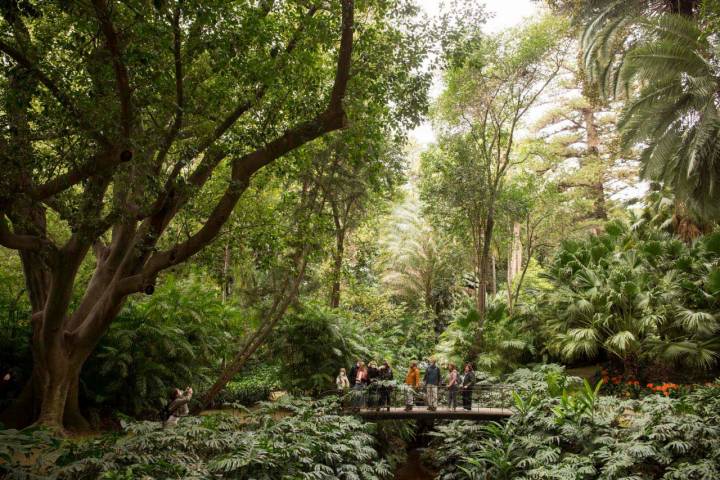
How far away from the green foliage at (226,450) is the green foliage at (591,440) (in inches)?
103

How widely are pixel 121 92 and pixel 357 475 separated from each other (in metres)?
8.88

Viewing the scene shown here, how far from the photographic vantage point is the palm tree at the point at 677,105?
15.6 meters

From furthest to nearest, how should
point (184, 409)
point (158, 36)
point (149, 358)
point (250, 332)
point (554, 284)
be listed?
point (250, 332)
point (554, 284)
point (149, 358)
point (184, 409)
point (158, 36)

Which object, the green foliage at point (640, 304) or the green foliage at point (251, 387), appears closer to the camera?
the green foliage at point (640, 304)

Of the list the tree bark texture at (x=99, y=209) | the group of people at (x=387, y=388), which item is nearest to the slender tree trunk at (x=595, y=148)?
the group of people at (x=387, y=388)

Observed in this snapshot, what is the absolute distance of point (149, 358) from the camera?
14.4 metres

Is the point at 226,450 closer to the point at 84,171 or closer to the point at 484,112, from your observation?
the point at 84,171

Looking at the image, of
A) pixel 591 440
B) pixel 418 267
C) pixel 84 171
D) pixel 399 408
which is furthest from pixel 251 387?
pixel 418 267

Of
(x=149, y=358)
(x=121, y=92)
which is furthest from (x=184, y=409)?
(x=121, y=92)

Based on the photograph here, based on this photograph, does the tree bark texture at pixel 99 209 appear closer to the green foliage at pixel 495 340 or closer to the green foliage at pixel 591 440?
the green foliage at pixel 591 440

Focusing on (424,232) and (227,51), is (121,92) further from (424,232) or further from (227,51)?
(424,232)

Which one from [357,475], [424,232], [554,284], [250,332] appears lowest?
[357,475]

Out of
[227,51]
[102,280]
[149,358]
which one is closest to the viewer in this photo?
[227,51]

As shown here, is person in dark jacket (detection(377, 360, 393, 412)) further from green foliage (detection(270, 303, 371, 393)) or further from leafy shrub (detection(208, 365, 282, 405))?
leafy shrub (detection(208, 365, 282, 405))
